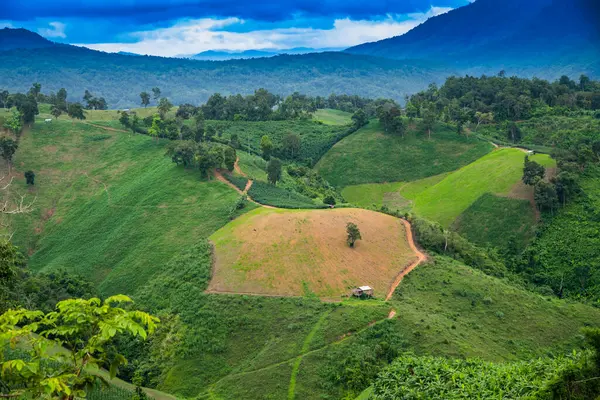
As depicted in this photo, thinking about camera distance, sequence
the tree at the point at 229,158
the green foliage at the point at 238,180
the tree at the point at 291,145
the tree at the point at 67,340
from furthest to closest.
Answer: the tree at the point at 291,145 < the tree at the point at 229,158 < the green foliage at the point at 238,180 < the tree at the point at 67,340

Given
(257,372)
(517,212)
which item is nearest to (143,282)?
(257,372)

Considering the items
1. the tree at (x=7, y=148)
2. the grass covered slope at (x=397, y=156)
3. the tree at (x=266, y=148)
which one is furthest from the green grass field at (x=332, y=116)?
the tree at (x=7, y=148)

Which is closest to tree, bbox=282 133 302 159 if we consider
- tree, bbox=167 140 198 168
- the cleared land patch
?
tree, bbox=167 140 198 168

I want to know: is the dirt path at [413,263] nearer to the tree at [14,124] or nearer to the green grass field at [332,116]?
the tree at [14,124]

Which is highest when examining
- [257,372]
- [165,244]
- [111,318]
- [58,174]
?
[111,318]

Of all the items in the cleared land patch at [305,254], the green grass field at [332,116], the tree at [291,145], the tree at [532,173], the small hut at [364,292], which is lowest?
the small hut at [364,292]

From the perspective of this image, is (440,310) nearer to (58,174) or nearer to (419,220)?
(419,220)

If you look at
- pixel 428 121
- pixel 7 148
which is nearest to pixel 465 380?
pixel 7 148

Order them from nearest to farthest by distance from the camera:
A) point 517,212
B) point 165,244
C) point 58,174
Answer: point 165,244 → point 517,212 → point 58,174
